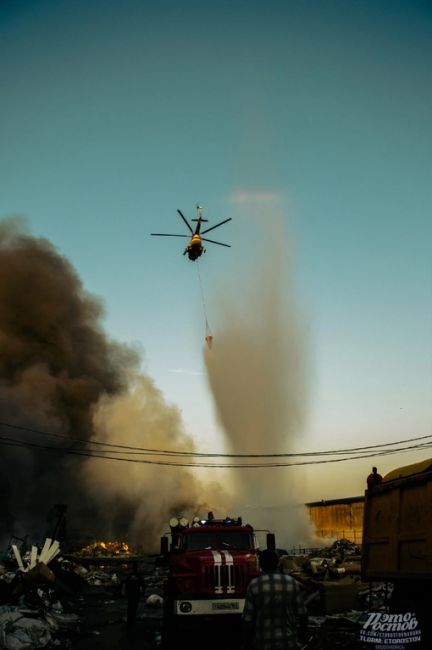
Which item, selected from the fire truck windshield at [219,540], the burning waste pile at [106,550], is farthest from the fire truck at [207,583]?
the burning waste pile at [106,550]

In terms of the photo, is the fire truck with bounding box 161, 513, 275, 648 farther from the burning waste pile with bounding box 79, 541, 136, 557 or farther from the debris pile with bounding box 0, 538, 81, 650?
the burning waste pile with bounding box 79, 541, 136, 557

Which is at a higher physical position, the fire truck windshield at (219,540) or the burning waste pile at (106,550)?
the fire truck windshield at (219,540)

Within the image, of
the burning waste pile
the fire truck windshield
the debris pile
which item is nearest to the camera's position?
the debris pile

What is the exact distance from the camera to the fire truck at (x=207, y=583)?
346 inches

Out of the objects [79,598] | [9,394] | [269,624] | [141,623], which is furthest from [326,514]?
[269,624]

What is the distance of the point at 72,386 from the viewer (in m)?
51.9

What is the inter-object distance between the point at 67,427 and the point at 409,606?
4870 centimetres

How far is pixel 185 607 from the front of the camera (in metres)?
8.78

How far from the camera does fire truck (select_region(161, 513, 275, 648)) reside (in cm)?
879

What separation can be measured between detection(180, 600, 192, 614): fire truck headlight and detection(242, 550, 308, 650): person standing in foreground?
4993mm
